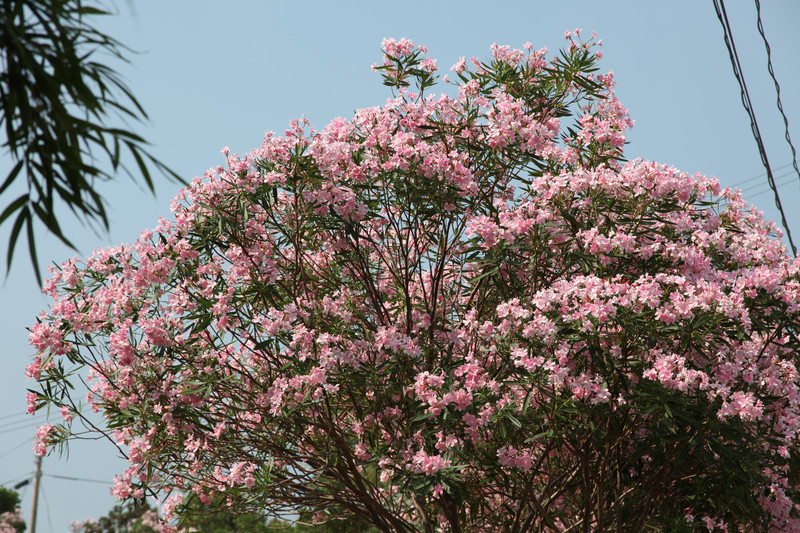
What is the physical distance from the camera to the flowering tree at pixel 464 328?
17.7 feet

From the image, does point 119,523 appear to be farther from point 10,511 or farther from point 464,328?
point 464,328

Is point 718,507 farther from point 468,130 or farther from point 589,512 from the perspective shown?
point 468,130

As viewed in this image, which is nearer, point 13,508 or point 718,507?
point 718,507

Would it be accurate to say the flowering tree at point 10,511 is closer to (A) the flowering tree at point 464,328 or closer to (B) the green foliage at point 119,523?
(B) the green foliage at point 119,523

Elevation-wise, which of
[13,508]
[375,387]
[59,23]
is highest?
[13,508]

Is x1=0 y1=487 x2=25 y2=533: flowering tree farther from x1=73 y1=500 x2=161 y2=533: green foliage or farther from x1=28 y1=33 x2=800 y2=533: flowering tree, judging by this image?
x1=28 y1=33 x2=800 y2=533: flowering tree

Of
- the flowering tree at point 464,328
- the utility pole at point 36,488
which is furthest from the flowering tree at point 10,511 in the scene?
the flowering tree at point 464,328

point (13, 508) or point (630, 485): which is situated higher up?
point (13, 508)

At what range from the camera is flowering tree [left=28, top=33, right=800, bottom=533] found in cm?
541

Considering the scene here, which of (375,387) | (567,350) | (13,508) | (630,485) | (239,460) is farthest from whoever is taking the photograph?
(13,508)

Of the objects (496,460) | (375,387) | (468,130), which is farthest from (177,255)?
(496,460)

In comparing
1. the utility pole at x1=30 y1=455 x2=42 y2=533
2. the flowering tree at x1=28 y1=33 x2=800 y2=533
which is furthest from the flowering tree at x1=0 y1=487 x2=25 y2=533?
the flowering tree at x1=28 y1=33 x2=800 y2=533

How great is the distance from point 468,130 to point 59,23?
155 inches

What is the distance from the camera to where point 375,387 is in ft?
19.3
